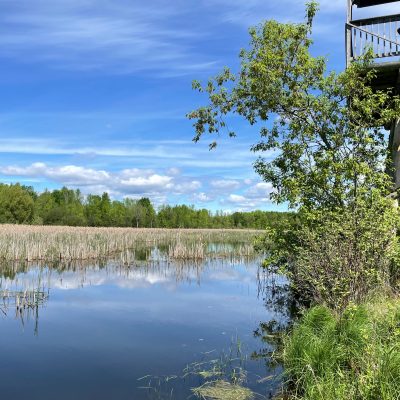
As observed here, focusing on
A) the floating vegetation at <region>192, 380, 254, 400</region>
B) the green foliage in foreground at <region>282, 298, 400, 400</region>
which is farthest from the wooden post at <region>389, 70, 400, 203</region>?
the floating vegetation at <region>192, 380, 254, 400</region>

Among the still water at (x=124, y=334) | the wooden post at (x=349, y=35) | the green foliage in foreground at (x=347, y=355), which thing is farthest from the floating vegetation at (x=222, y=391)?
the wooden post at (x=349, y=35)

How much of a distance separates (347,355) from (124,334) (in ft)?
18.2

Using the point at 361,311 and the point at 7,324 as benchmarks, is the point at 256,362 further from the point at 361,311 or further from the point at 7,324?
the point at 7,324

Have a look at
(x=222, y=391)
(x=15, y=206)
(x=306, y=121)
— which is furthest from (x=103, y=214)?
(x=222, y=391)

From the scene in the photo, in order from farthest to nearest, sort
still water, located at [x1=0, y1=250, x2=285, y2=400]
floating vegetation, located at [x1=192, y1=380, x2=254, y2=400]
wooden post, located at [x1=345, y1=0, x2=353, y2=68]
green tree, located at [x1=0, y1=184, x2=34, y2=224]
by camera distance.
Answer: green tree, located at [x1=0, y1=184, x2=34, y2=224] → wooden post, located at [x1=345, y1=0, x2=353, y2=68] → still water, located at [x1=0, y1=250, x2=285, y2=400] → floating vegetation, located at [x1=192, y1=380, x2=254, y2=400]

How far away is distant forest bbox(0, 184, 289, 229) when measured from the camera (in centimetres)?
6462

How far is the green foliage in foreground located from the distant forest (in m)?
50.6

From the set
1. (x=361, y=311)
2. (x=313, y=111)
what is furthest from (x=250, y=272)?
(x=361, y=311)

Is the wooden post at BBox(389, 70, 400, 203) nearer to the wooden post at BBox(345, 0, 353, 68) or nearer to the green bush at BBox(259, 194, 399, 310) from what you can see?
the wooden post at BBox(345, 0, 353, 68)

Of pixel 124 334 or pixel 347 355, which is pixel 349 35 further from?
pixel 124 334

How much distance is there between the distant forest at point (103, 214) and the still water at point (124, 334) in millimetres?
42723

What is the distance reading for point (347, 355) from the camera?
21.6 feet

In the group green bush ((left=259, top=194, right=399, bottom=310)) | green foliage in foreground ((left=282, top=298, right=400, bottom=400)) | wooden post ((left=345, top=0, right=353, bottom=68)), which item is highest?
A: wooden post ((left=345, top=0, right=353, bottom=68))

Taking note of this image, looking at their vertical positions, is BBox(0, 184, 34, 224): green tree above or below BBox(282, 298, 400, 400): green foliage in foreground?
above
